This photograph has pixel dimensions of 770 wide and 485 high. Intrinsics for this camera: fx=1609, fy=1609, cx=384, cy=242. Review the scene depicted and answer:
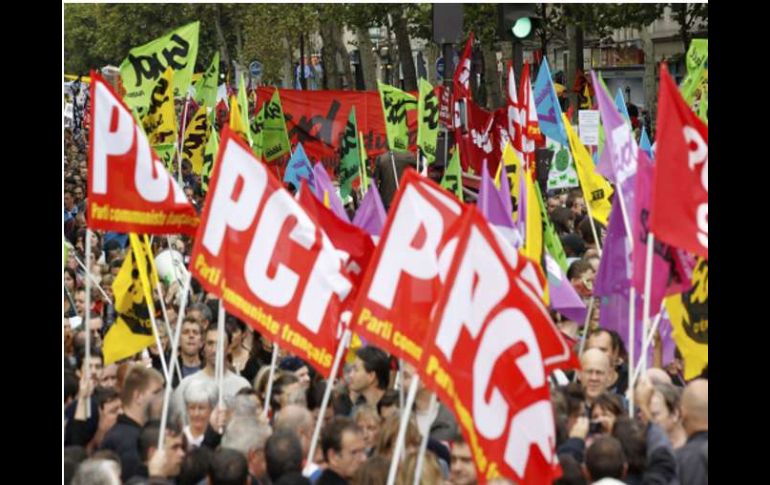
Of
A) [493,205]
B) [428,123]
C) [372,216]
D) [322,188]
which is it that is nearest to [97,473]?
[493,205]

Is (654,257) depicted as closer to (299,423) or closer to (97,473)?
(299,423)

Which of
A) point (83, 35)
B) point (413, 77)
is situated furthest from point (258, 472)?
point (83, 35)

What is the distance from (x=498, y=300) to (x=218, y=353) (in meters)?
2.08

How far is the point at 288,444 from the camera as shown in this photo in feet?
23.3

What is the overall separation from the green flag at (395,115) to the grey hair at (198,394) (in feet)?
32.6

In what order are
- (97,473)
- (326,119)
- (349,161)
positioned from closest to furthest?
(97,473) → (349,161) → (326,119)

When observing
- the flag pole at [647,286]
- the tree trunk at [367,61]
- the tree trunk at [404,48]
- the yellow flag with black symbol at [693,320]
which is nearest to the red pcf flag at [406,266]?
the flag pole at [647,286]

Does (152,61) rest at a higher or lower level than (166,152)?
higher

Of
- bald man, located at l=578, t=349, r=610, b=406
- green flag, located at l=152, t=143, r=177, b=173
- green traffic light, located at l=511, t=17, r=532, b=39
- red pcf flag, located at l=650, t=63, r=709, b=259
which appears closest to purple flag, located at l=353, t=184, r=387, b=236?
bald man, located at l=578, t=349, r=610, b=406

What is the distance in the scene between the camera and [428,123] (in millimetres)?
16984

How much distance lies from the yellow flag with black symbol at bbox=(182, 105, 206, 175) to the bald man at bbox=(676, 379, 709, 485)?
11780 millimetres

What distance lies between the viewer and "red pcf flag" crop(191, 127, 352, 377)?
24.6ft

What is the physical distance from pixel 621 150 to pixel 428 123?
7.72 m

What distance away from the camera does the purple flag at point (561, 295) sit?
952cm
